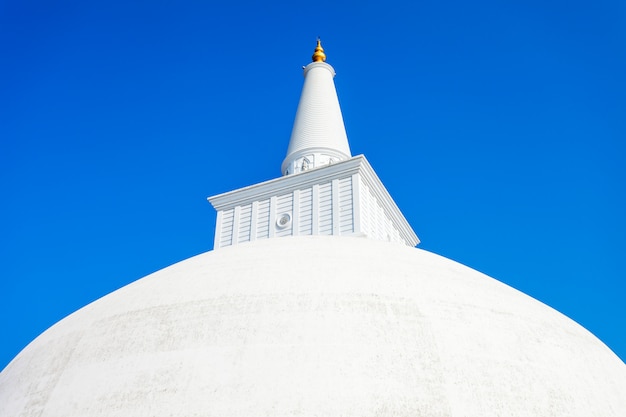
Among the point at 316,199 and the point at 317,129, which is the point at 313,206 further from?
the point at 317,129

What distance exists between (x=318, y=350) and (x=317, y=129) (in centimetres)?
1393

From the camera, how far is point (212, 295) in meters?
4.90

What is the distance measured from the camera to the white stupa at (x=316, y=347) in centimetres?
387

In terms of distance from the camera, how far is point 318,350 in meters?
4.12

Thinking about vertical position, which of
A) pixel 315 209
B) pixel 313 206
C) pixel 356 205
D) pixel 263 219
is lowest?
pixel 356 205

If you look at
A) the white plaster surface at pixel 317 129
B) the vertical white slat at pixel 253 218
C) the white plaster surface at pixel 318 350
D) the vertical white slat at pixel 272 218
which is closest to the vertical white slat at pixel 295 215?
the vertical white slat at pixel 272 218

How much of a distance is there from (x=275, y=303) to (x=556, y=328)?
267 centimetres

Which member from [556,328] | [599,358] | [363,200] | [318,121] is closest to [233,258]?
[556,328]

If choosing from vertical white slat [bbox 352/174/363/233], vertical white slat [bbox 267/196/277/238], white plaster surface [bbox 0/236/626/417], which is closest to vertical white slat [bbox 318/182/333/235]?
vertical white slat [bbox 352/174/363/233]

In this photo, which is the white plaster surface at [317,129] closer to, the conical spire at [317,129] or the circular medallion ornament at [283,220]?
the conical spire at [317,129]

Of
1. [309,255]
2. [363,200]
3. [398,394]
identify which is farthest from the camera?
[363,200]

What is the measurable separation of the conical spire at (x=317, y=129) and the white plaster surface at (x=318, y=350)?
11397mm

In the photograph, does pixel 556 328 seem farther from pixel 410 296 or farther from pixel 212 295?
pixel 212 295

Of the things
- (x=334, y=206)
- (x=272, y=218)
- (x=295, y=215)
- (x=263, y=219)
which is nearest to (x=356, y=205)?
(x=334, y=206)
